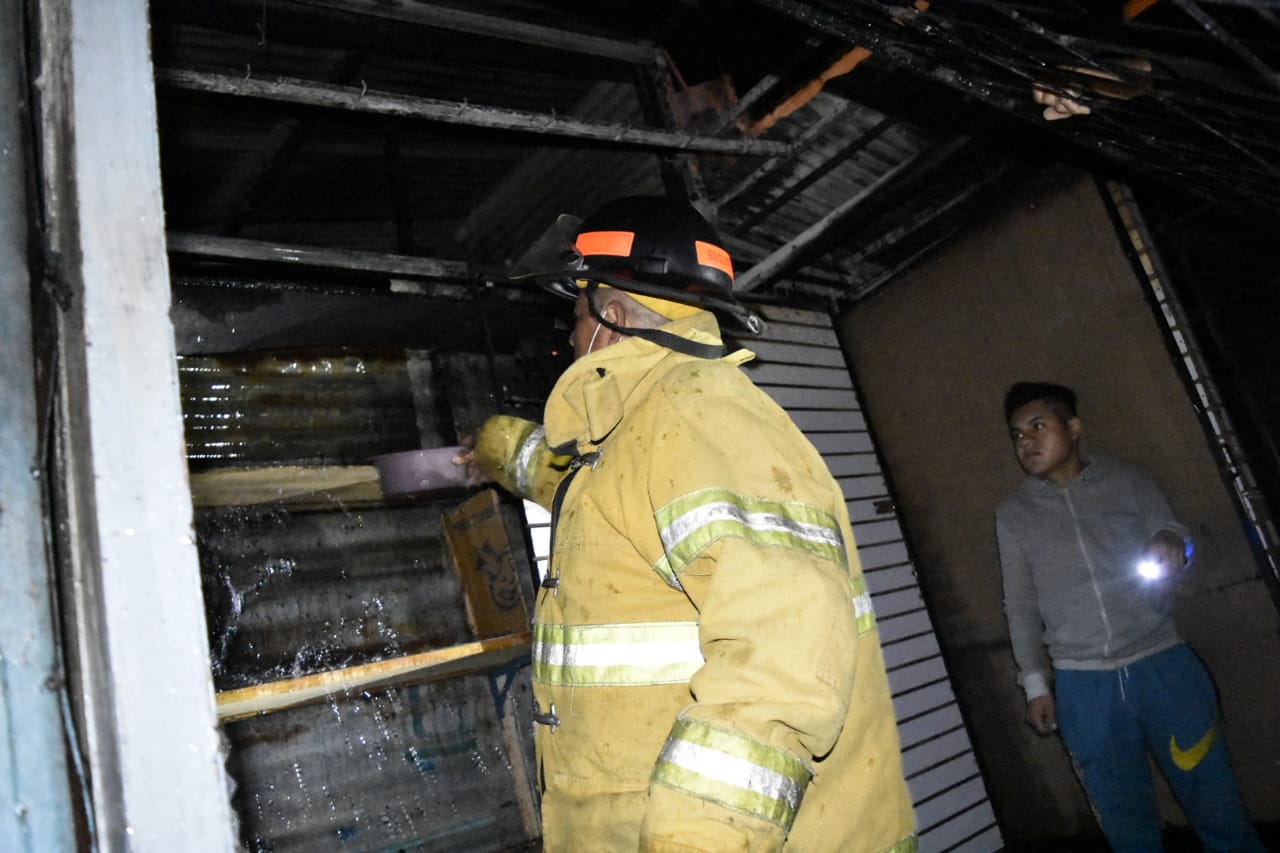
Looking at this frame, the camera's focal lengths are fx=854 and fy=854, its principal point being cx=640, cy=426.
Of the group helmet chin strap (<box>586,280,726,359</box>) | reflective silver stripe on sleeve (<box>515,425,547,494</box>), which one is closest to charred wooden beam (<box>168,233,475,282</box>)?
reflective silver stripe on sleeve (<box>515,425,547,494</box>)

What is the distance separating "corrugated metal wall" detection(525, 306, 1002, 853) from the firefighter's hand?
0.82 metres

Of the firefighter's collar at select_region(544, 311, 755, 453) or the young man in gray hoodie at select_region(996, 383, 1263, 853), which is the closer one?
the firefighter's collar at select_region(544, 311, 755, 453)

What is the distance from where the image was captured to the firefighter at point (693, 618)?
1.68m

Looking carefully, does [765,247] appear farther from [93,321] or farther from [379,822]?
[93,321]

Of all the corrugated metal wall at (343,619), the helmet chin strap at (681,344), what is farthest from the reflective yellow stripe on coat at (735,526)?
the corrugated metal wall at (343,619)

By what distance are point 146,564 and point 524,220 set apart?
4811 mm

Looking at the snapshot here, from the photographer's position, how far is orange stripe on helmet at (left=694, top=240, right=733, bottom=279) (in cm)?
270

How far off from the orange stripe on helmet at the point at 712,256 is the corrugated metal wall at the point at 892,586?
265 cm

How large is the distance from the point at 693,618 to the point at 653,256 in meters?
1.14

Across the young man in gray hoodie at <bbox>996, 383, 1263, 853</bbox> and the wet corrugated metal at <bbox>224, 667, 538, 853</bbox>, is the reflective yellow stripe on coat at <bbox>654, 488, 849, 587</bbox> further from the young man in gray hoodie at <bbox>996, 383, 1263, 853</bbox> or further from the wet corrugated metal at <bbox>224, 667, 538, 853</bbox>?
the young man in gray hoodie at <bbox>996, 383, 1263, 853</bbox>

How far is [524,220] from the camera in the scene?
5691mm

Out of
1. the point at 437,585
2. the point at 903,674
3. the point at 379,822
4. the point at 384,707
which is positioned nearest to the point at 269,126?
the point at 437,585

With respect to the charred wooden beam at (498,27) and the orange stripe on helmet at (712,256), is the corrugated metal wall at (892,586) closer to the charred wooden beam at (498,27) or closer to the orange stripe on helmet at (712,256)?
the charred wooden beam at (498,27)

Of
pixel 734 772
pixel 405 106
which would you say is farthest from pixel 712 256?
pixel 734 772
